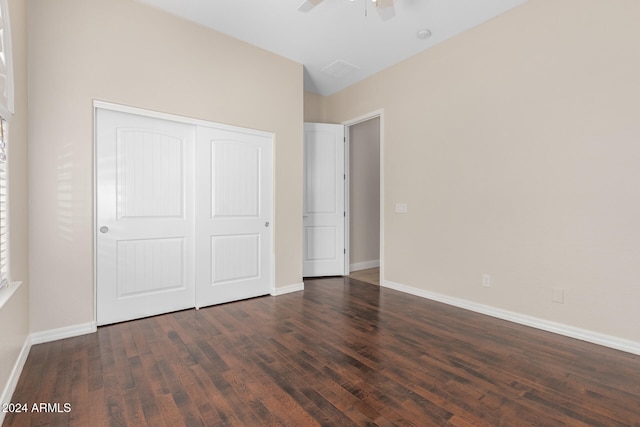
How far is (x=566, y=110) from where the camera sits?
2688mm

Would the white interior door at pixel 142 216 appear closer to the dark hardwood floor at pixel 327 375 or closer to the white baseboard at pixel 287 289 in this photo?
the dark hardwood floor at pixel 327 375

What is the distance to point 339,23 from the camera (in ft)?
10.7

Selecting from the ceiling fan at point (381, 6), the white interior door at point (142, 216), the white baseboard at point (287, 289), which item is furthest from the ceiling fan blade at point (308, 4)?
the white baseboard at point (287, 289)

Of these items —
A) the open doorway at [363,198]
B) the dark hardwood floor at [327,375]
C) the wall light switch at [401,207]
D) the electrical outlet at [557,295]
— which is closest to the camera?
the dark hardwood floor at [327,375]

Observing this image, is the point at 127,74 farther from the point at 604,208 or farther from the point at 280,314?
the point at 604,208

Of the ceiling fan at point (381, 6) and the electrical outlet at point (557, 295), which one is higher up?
the ceiling fan at point (381, 6)

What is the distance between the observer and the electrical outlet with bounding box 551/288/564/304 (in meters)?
2.72

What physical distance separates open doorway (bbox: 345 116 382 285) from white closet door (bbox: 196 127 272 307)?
1767 mm

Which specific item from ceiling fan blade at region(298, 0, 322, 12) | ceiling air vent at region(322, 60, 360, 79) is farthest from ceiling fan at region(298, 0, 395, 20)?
ceiling air vent at region(322, 60, 360, 79)

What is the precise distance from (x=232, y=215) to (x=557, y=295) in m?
3.36

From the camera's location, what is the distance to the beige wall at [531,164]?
2.44 m

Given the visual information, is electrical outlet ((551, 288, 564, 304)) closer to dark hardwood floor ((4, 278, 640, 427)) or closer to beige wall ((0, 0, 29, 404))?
dark hardwood floor ((4, 278, 640, 427))

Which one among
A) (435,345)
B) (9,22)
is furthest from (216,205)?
(435,345)

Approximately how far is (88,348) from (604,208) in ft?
14.1
